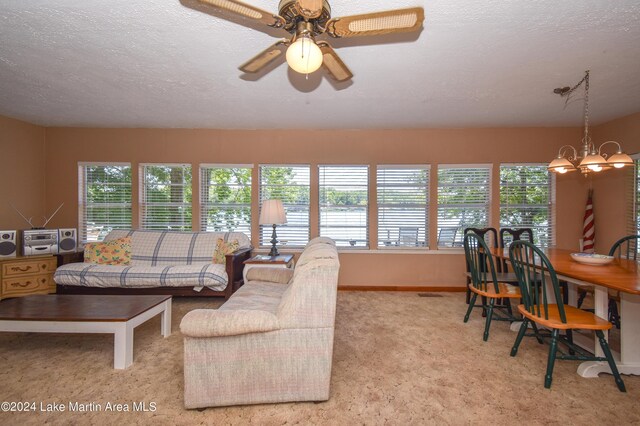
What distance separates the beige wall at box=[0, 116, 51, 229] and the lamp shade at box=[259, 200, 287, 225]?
356cm

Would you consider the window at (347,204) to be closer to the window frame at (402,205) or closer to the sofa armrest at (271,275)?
the window frame at (402,205)

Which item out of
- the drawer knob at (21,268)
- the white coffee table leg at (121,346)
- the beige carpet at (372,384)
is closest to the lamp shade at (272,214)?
the beige carpet at (372,384)

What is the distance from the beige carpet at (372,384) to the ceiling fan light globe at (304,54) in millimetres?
1995

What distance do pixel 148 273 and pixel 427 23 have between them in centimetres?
379

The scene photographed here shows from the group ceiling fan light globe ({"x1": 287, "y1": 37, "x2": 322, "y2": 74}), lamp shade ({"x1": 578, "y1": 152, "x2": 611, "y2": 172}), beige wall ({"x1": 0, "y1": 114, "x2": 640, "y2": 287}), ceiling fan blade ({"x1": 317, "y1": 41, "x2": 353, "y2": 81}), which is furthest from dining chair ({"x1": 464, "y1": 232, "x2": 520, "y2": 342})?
ceiling fan light globe ({"x1": 287, "y1": 37, "x2": 322, "y2": 74})

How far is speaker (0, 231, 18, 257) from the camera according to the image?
11.6 feet

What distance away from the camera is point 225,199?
4.54 meters

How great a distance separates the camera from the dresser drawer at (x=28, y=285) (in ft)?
11.4

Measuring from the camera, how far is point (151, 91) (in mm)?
3076

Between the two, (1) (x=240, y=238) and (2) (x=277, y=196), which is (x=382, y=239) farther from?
(1) (x=240, y=238)

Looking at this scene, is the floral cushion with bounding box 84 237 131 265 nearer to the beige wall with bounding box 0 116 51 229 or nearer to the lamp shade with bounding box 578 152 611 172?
the beige wall with bounding box 0 116 51 229

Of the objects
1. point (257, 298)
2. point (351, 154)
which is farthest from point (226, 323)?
point (351, 154)

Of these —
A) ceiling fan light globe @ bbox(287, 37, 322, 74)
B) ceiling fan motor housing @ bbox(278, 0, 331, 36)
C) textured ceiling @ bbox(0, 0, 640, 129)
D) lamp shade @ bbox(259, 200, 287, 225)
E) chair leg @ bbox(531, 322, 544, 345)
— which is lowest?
chair leg @ bbox(531, 322, 544, 345)

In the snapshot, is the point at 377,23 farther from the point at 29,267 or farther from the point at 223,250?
the point at 29,267
